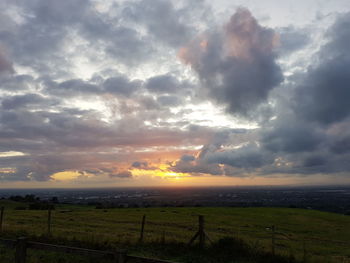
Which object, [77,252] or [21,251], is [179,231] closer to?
[21,251]

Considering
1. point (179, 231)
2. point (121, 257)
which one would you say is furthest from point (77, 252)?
point (179, 231)

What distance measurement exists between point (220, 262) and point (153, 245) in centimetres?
447

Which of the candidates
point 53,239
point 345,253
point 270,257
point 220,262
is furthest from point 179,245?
point 345,253

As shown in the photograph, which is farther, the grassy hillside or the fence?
the grassy hillside

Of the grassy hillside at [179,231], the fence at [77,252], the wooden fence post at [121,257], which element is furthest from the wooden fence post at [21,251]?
the grassy hillside at [179,231]

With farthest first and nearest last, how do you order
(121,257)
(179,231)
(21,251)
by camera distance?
1. (179,231)
2. (21,251)
3. (121,257)

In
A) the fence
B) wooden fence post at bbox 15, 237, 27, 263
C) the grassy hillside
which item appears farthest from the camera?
the grassy hillside

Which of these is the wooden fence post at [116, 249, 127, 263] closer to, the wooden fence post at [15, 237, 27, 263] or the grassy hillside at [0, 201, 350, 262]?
the wooden fence post at [15, 237, 27, 263]

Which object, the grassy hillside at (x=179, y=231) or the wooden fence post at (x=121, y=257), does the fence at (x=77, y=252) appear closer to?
the wooden fence post at (x=121, y=257)

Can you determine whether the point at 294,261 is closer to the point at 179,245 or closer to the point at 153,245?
the point at 179,245

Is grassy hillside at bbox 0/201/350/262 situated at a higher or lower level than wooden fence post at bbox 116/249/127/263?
lower

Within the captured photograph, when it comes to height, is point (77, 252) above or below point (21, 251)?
above

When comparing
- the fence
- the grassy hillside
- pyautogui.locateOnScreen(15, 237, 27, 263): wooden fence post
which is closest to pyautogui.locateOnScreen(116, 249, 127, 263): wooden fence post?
the fence

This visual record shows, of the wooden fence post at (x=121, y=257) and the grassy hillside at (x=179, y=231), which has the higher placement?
the wooden fence post at (x=121, y=257)
